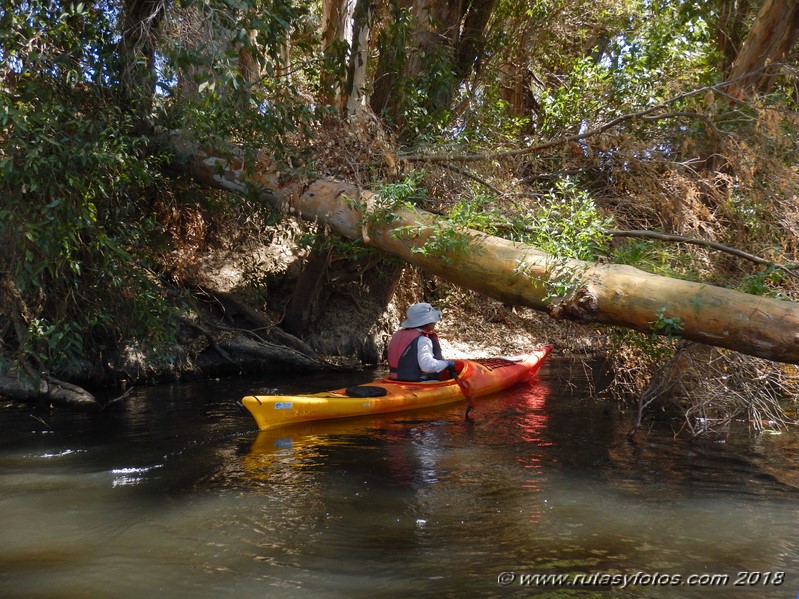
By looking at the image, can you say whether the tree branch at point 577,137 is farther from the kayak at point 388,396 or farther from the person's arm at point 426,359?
the kayak at point 388,396

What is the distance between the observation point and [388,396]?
734 cm

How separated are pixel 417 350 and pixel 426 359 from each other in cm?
13

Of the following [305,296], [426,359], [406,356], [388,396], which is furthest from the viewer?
[305,296]

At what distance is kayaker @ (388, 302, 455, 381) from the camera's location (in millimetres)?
7605

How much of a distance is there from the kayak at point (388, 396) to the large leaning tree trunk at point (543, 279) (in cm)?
155

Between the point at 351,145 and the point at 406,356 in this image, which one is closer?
the point at 351,145

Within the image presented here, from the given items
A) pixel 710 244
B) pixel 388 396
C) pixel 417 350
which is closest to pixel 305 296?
pixel 417 350

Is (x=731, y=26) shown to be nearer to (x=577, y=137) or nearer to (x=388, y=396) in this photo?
(x=577, y=137)

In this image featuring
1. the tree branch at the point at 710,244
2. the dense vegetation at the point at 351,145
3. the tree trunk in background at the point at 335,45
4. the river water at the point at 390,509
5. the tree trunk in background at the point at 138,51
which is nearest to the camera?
the river water at the point at 390,509

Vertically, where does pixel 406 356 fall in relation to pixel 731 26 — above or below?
below

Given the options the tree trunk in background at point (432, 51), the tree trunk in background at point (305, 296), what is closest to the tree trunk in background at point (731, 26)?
the tree trunk in background at point (432, 51)

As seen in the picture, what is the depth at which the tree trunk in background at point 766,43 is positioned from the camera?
753 centimetres

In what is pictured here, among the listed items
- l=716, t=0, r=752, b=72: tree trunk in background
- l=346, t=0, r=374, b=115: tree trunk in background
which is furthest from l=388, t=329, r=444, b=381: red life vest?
l=716, t=0, r=752, b=72: tree trunk in background

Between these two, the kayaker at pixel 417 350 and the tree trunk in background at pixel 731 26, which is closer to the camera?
the kayaker at pixel 417 350
